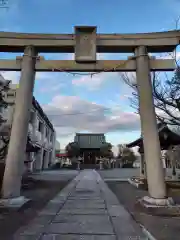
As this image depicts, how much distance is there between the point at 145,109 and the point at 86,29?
341cm

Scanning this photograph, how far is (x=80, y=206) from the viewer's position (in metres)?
6.73

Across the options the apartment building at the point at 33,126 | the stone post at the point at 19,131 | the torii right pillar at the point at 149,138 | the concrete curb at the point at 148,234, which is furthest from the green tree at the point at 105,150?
the concrete curb at the point at 148,234

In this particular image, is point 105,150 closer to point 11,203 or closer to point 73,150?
point 73,150

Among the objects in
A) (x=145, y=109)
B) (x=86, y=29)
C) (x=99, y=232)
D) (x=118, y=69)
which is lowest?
(x=99, y=232)

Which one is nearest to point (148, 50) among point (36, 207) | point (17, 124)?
point (17, 124)

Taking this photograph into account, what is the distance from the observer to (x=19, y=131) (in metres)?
6.65

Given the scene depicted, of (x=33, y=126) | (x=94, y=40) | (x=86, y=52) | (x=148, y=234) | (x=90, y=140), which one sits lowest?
(x=148, y=234)

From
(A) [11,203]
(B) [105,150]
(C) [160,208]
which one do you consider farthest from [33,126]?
(C) [160,208]

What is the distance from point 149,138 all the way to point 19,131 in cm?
408

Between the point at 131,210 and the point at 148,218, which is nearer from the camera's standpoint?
the point at 148,218

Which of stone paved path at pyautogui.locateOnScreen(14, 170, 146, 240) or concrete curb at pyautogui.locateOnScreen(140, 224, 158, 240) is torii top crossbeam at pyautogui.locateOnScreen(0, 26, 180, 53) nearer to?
stone paved path at pyautogui.locateOnScreen(14, 170, 146, 240)

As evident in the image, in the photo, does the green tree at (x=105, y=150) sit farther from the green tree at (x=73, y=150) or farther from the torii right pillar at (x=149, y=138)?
the torii right pillar at (x=149, y=138)

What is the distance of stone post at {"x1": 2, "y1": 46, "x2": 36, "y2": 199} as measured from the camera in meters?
6.26

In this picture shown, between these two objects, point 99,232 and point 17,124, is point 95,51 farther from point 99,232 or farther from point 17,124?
point 99,232
